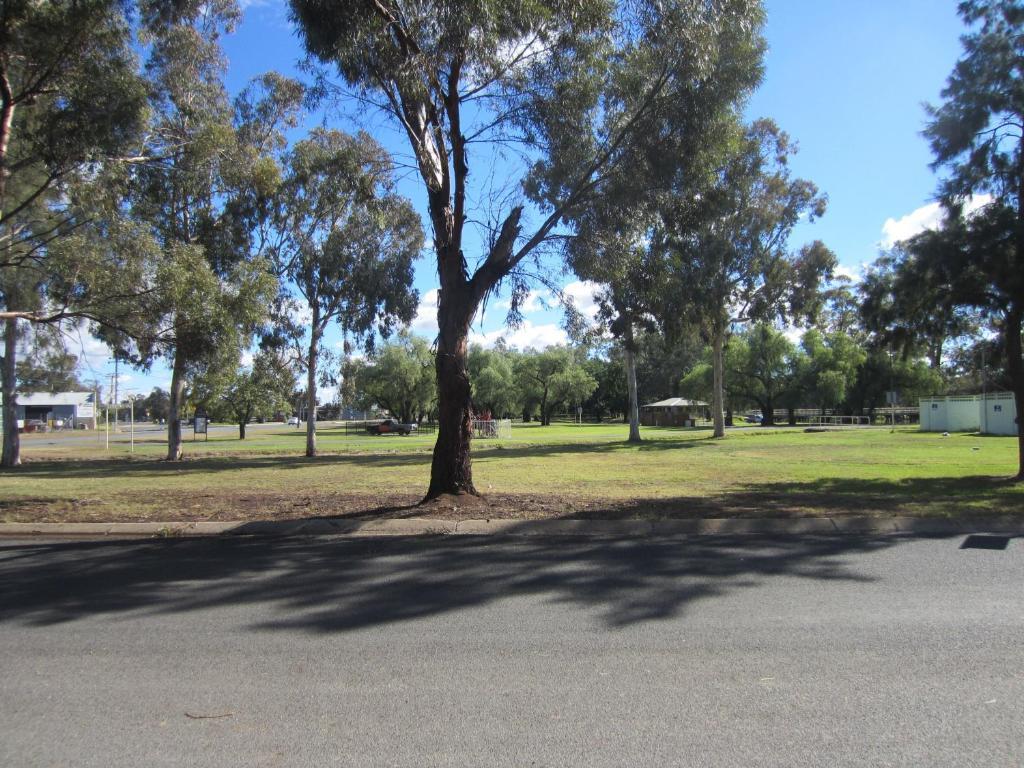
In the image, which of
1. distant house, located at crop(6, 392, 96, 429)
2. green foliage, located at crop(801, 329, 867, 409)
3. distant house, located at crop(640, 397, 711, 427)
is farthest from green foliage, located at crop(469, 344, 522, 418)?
distant house, located at crop(6, 392, 96, 429)

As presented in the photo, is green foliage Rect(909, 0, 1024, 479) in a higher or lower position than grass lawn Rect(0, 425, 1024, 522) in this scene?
higher

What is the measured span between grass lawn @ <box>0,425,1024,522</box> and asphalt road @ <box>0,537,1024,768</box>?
308cm

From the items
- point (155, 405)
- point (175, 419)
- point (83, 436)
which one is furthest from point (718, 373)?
point (155, 405)

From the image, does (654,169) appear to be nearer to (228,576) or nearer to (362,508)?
(362,508)

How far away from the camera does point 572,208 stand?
11.5 meters

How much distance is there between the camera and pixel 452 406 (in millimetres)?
11273

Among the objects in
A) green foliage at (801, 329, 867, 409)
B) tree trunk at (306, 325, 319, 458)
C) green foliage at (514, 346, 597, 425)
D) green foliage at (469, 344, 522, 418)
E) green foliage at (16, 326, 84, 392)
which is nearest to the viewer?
green foliage at (16, 326, 84, 392)

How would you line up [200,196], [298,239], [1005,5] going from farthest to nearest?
1. [298,239]
2. [200,196]
3. [1005,5]

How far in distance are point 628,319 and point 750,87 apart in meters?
7.51

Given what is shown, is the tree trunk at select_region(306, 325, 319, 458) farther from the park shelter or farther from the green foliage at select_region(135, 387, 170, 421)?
the green foliage at select_region(135, 387, 170, 421)

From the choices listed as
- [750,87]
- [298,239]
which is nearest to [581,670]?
[750,87]

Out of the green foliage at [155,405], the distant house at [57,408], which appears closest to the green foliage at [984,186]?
the distant house at [57,408]

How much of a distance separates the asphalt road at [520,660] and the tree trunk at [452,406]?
11.9 feet

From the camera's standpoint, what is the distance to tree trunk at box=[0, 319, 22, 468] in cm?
2459
